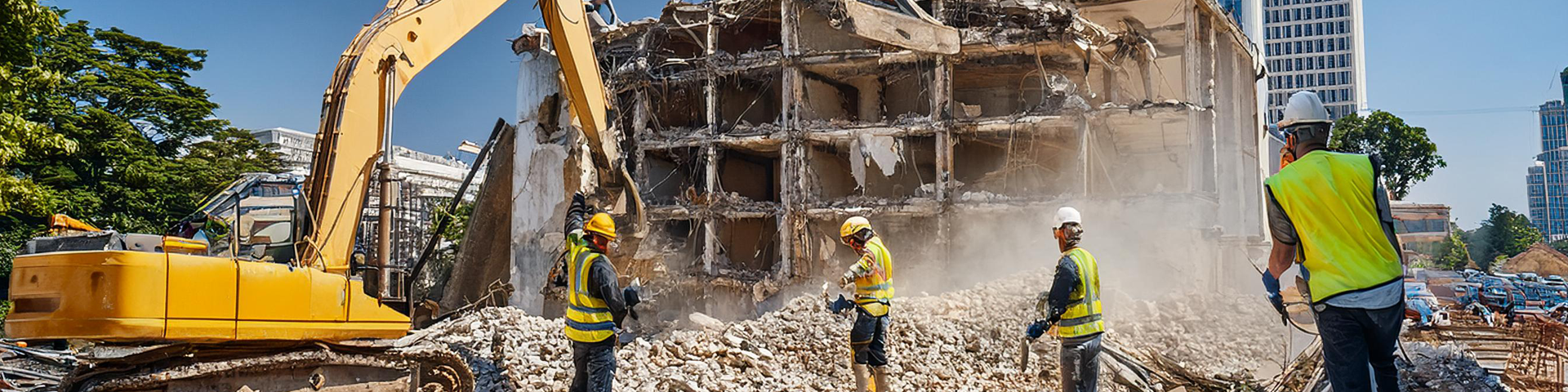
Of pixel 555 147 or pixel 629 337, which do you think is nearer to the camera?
pixel 629 337

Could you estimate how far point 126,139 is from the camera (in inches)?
974

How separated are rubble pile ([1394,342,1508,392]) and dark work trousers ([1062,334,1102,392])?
249 centimetres

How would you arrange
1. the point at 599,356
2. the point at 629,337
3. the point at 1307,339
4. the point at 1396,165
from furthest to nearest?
the point at 1396,165
the point at 1307,339
the point at 629,337
the point at 599,356

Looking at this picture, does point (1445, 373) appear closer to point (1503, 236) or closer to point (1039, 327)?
point (1039, 327)

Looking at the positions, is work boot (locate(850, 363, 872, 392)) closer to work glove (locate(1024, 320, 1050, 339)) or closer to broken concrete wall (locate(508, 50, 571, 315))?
work glove (locate(1024, 320, 1050, 339))

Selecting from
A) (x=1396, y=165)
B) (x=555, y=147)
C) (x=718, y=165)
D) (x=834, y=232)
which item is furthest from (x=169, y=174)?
(x=1396, y=165)

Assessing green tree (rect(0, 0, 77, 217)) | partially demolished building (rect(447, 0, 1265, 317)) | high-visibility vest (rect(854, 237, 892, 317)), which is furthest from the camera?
partially demolished building (rect(447, 0, 1265, 317))

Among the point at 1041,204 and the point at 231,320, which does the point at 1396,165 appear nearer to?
the point at 1041,204

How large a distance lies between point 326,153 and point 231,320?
145 centimetres

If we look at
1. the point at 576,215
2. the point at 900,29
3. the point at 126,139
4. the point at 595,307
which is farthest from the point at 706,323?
the point at 126,139

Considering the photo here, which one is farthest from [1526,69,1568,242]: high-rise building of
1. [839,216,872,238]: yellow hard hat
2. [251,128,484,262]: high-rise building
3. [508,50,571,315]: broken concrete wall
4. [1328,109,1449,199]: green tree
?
[839,216,872,238]: yellow hard hat

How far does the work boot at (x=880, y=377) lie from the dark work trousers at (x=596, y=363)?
1929mm

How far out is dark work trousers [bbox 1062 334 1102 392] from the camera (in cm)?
542

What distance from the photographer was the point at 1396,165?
44.0m
